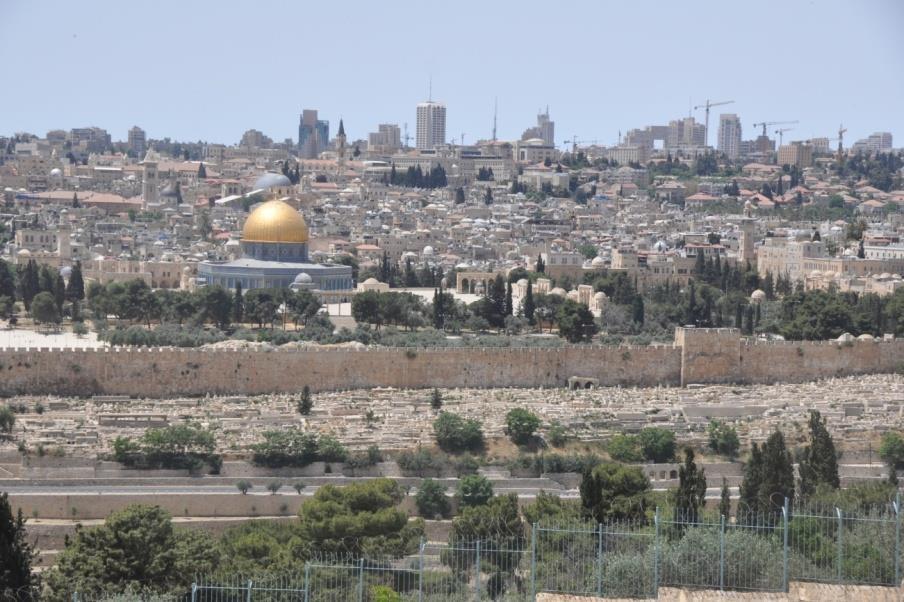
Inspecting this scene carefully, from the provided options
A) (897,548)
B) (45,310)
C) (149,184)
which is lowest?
(45,310)

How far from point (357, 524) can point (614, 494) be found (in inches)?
119

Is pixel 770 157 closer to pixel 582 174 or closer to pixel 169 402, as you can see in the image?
pixel 582 174

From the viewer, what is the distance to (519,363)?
40.8m

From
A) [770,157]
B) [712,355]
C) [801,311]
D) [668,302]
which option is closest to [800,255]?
[668,302]

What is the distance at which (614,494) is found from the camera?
25.9 metres

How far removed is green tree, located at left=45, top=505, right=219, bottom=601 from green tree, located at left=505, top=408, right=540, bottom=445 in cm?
1199

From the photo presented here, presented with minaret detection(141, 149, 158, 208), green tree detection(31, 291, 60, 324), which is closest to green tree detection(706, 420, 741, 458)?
green tree detection(31, 291, 60, 324)

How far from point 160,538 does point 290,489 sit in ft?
28.2

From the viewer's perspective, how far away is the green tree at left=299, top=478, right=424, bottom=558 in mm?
24938

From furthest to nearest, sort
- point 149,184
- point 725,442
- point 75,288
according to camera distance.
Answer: point 149,184, point 75,288, point 725,442

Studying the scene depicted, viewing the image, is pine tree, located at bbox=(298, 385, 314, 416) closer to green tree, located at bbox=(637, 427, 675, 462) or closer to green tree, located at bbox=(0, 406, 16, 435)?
green tree, located at bbox=(0, 406, 16, 435)

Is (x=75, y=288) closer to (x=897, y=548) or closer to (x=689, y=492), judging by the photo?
(x=689, y=492)

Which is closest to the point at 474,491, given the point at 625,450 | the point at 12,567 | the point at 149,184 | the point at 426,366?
the point at 625,450

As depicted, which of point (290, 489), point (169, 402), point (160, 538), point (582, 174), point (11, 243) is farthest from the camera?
point (582, 174)
